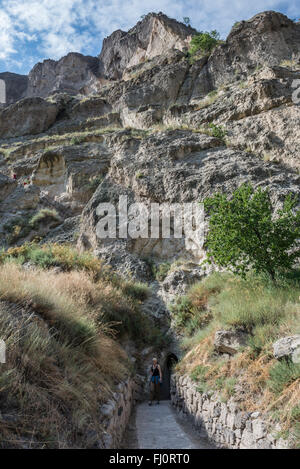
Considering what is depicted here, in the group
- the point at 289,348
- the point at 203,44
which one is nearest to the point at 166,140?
the point at 289,348

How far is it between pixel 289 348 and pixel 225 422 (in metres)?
1.91

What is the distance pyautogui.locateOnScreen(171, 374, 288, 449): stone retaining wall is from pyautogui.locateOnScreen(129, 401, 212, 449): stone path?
26cm

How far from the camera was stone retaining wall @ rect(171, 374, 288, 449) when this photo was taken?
4.68 meters

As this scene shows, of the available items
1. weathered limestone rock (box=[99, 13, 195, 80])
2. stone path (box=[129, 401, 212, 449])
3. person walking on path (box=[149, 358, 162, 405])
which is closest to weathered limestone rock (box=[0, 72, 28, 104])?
weathered limestone rock (box=[99, 13, 195, 80])

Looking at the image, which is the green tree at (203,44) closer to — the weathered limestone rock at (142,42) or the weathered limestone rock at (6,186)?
the weathered limestone rock at (142,42)

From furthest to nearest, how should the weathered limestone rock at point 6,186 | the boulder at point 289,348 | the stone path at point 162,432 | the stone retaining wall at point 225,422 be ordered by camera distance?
the weathered limestone rock at point 6,186 < the stone path at point 162,432 < the boulder at point 289,348 < the stone retaining wall at point 225,422

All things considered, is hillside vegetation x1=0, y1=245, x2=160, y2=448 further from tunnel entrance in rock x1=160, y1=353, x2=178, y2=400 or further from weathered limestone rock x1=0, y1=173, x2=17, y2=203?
weathered limestone rock x1=0, y1=173, x2=17, y2=203

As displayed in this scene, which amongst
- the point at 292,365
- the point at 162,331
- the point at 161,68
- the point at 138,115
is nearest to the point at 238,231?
the point at 292,365

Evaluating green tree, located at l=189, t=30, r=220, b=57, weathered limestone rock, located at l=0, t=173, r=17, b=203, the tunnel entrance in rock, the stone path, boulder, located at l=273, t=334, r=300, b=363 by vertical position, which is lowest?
the tunnel entrance in rock

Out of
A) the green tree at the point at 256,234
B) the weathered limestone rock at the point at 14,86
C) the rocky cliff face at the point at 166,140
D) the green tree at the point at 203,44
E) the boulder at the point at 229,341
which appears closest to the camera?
the boulder at the point at 229,341

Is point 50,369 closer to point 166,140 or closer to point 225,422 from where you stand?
point 225,422

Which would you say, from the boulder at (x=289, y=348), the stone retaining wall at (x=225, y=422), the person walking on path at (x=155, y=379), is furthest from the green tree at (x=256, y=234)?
the person walking on path at (x=155, y=379)

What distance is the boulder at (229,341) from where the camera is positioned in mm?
6698

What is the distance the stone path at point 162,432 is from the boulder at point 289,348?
2.39 m
